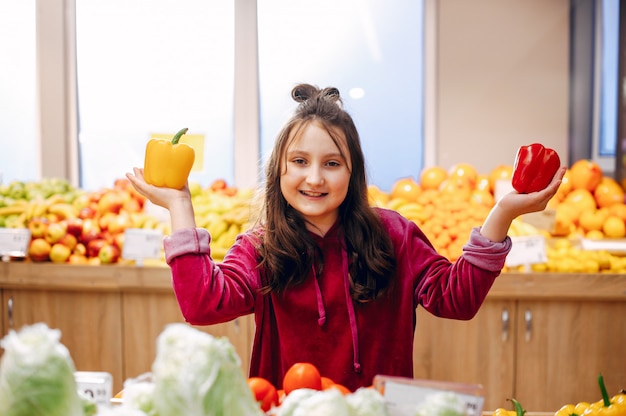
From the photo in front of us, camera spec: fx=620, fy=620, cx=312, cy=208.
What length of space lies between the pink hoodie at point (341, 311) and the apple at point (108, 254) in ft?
5.18

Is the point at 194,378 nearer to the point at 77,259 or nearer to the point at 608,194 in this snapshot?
the point at 77,259

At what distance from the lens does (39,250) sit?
10.0 feet

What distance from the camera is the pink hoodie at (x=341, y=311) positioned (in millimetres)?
1517

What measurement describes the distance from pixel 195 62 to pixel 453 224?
2295mm

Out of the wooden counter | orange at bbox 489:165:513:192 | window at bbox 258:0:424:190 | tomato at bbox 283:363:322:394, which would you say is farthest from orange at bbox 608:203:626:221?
tomato at bbox 283:363:322:394

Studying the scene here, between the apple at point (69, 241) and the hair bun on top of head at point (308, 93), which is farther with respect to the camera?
the apple at point (69, 241)

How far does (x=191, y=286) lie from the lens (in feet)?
4.38

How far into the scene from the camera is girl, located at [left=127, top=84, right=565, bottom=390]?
147 centimetres

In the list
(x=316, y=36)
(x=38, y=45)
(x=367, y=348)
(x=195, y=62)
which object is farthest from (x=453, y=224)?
(x=38, y=45)

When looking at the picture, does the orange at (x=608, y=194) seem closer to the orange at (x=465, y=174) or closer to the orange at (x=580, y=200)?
the orange at (x=580, y=200)

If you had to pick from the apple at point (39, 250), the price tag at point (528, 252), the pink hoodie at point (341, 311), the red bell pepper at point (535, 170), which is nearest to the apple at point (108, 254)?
the apple at point (39, 250)

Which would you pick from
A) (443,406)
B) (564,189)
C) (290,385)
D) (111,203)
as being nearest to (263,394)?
(290,385)

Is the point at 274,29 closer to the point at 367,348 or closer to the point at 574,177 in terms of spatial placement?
the point at 574,177

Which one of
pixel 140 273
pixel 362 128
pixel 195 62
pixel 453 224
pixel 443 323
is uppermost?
pixel 195 62
